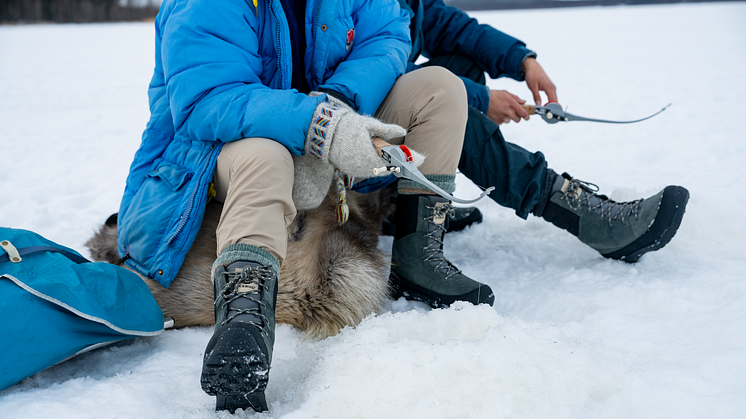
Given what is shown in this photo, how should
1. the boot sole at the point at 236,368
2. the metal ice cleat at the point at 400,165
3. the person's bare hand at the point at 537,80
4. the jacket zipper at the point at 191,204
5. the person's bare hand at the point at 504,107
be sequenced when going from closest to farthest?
1. the boot sole at the point at 236,368
2. the metal ice cleat at the point at 400,165
3. the jacket zipper at the point at 191,204
4. the person's bare hand at the point at 504,107
5. the person's bare hand at the point at 537,80

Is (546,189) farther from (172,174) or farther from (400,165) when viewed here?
(172,174)

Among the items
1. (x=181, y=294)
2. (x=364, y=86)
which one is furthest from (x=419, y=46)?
(x=181, y=294)

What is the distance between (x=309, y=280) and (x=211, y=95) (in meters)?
0.53

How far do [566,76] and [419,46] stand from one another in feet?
11.4

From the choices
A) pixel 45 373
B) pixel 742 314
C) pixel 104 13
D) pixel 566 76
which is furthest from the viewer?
pixel 104 13

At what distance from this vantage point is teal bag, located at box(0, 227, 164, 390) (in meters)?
0.97

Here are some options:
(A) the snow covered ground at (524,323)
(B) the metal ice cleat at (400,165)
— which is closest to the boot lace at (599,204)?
(A) the snow covered ground at (524,323)

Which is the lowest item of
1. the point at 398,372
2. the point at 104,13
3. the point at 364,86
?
the point at 104,13

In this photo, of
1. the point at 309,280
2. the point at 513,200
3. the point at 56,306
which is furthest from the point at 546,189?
the point at 56,306

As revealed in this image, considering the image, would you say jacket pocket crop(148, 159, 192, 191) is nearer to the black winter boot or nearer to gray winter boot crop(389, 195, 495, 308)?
gray winter boot crop(389, 195, 495, 308)

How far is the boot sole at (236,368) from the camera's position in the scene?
89 centimetres

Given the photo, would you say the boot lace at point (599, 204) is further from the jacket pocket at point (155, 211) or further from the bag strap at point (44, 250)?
the bag strap at point (44, 250)

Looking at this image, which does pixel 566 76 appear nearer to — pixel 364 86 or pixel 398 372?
pixel 364 86

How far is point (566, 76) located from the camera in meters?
4.98
